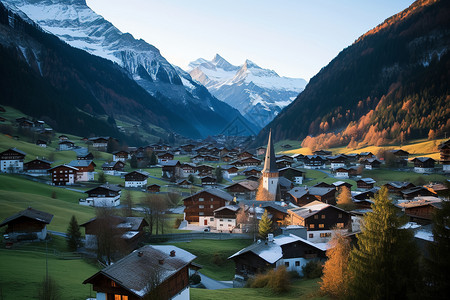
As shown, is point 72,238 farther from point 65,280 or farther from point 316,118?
point 316,118

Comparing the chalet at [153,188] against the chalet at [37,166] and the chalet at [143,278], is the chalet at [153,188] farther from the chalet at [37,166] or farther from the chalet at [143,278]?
the chalet at [143,278]

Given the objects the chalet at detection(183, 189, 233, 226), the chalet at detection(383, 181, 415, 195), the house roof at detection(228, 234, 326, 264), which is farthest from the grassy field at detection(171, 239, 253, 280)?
the chalet at detection(383, 181, 415, 195)

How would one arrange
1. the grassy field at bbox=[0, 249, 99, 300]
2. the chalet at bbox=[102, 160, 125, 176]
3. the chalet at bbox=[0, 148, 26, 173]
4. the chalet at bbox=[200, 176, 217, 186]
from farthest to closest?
the chalet at bbox=[102, 160, 125, 176] < the chalet at bbox=[200, 176, 217, 186] < the chalet at bbox=[0, 148, 26, 173] < the grassy field at bbox=[0, 249, 99, 300]

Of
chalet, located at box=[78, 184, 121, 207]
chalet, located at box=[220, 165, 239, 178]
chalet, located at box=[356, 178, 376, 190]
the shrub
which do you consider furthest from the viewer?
chalet, located at box=[220, 165, 239, 178]

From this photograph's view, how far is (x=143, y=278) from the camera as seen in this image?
21.2 m

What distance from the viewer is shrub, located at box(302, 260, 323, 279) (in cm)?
3491

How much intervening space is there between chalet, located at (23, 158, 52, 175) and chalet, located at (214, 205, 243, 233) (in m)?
46.9

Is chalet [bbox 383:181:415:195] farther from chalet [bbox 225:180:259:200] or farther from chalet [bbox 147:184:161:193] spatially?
chalet [bbox 147:184:161:193]

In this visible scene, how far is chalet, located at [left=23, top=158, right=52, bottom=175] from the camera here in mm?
78562

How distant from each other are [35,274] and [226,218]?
3404 centimetres

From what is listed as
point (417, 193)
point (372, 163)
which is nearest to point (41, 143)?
point (372, 163)

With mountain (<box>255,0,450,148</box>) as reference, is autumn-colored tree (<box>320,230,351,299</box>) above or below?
below

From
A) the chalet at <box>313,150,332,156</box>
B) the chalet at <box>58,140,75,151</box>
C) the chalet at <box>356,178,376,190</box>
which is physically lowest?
the chalet at <box>356,178,376,190</box>

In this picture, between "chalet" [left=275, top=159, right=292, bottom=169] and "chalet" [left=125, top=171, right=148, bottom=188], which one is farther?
"chalet" [left=275, top=159, right=292, bottom=169]
